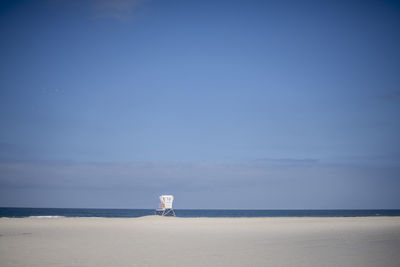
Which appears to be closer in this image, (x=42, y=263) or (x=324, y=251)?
(x=42, y=263)

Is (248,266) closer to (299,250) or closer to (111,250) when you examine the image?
(299,250)

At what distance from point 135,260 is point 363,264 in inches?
267

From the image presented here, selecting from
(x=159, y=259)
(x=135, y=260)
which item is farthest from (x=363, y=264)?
(x=135, y=260)

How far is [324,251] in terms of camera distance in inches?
514

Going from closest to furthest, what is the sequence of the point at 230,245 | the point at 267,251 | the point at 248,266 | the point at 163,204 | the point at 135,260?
the point at 248,266
the point at 135,260
the point at 267,251
the point at 230,245
the point at 163,204

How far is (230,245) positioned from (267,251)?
7.42 ft

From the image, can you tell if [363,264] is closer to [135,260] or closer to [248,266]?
[248,266]

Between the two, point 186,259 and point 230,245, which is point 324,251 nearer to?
point 230,245

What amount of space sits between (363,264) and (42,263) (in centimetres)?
930

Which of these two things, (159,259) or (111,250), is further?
(111,250)

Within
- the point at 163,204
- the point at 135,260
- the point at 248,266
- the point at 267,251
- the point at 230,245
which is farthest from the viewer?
the point at 163,204

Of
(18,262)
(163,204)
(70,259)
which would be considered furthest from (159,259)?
(163,204)

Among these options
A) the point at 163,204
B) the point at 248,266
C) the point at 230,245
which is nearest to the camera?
the point at 248,266

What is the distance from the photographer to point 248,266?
32.2ft
